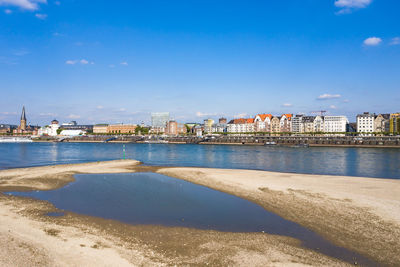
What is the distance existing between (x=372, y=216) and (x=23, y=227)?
72.5ft

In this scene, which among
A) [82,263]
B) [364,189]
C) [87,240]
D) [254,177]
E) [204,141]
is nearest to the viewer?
[82,263]

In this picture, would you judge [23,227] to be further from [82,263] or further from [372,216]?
[372,216]

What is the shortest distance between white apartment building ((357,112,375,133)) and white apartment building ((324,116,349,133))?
10179 mm

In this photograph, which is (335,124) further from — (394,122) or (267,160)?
(267,160)

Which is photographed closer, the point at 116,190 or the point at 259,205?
the point at 259,205

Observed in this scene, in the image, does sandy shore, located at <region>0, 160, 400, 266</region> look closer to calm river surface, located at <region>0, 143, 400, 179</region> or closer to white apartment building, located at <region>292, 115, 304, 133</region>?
calm river surface, located at <region>0, 143, 400, 179</region>

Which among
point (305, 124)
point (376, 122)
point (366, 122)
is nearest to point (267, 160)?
point (305, 124)

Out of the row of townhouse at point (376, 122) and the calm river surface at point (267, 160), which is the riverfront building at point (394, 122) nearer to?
the row of townhouse at point (376, 122)

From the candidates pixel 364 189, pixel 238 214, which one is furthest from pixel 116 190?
pixel 364 189

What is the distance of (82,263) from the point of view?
12.0 meters

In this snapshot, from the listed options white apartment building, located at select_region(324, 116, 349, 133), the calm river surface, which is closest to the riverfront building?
white apartment building, located at select_region(324, 116, 349, 133)

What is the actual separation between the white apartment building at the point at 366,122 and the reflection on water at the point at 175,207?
607 ft

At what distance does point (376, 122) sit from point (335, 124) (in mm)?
24049

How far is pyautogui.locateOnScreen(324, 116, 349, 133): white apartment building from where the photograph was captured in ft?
625
